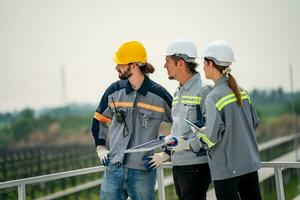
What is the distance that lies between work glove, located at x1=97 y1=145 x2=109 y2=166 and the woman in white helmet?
0.76 metres

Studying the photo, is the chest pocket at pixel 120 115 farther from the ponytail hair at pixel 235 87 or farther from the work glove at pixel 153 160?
the ponytail hair at pixel 235 87

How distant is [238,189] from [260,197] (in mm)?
126

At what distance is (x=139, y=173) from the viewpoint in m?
3.37

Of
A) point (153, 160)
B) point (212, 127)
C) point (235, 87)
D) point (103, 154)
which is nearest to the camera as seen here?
point (212, 127)

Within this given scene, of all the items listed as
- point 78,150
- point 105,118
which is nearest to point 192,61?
point 105,118

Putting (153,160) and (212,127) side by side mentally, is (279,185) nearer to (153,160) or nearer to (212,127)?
(153,160)

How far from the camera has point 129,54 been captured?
339cm

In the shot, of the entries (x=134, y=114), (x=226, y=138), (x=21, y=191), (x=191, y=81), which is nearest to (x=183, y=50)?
(x=191, y=81)

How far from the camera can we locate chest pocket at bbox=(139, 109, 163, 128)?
133 inches

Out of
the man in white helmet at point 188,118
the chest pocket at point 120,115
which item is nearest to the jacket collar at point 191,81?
the man in white helmet at point 188,118

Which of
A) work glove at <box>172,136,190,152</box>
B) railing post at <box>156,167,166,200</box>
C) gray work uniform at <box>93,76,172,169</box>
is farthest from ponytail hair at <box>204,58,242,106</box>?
railing post at <box>156,167,166,200</box>

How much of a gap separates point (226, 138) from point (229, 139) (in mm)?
16

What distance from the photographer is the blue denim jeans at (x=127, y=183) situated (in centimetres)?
338

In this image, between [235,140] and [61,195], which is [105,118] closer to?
[235,140]
